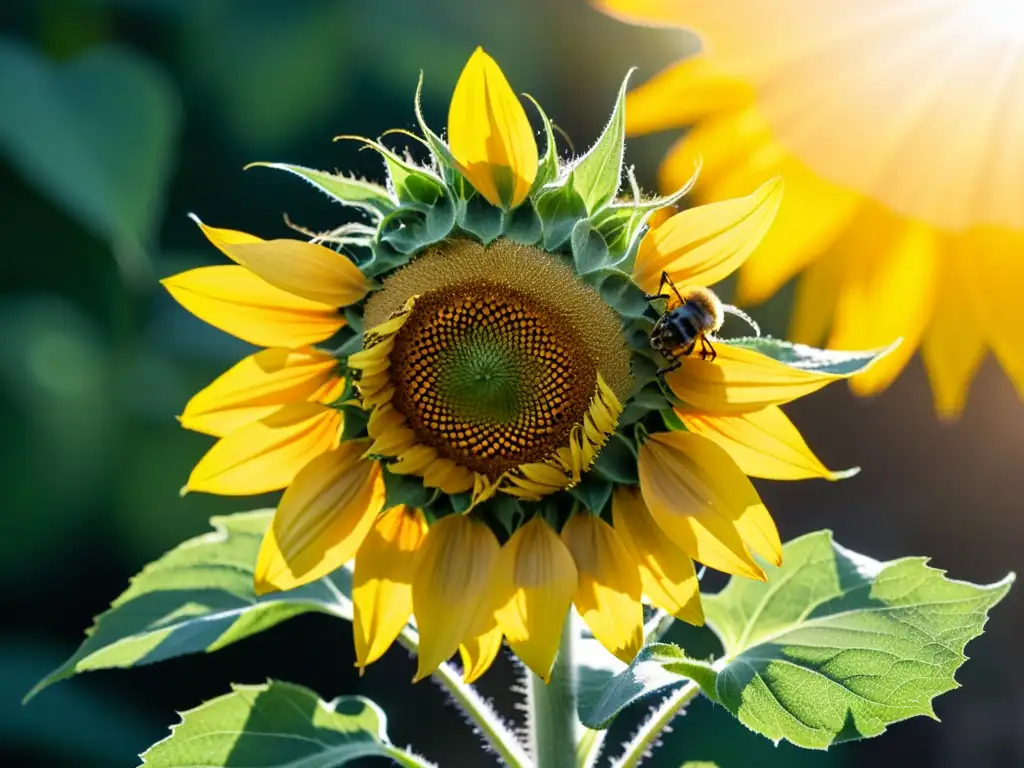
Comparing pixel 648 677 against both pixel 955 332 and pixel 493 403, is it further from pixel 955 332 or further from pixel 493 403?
pixel 955 332

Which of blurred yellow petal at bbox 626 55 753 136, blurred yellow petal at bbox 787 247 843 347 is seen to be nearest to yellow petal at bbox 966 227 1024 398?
blurred yellow petal at bbox 787 247 843 347

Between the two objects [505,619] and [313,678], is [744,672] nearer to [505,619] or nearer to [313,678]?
[505,619]

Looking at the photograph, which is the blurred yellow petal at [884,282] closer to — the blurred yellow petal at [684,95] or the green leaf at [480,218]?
the blurred yellow petal at [684,95]

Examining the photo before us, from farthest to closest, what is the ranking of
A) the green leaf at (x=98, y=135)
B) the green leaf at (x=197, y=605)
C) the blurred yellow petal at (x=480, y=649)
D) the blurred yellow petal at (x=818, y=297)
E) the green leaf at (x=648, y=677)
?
1. the green leaf at (x=98, y=135)
2. the blurred yellow petal at (x=818, y=297)
3. the green leaf at (x=197, y=605)
4. the blurred yellow petal at (x=480, y=649)
5. the green leaf at (x=648, y=677)

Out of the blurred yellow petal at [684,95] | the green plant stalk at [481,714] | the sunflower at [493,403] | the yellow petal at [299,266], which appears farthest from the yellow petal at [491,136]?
the blurred yellow petal at [684,95]

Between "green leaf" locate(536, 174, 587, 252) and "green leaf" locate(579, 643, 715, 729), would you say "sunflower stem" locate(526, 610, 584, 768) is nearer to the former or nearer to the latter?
"green leaf" locate(579, 643, 715, 729)

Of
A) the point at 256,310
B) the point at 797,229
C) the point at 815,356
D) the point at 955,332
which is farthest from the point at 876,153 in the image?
the point at 256,310

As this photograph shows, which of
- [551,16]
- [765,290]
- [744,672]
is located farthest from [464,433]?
[551,16]
